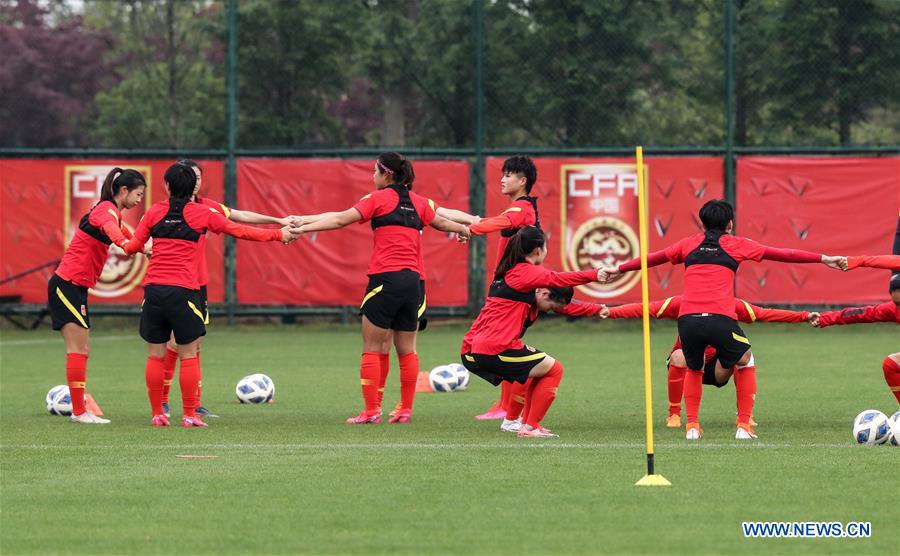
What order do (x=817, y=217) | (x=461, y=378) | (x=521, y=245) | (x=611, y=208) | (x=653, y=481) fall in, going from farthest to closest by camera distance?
(x=611, y=208)
(x=817, y=217)
(x=461, y=378)
(x=521, y=245)
(x=653, y=481)

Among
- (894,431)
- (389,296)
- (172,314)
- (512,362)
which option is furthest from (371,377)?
(894,431)

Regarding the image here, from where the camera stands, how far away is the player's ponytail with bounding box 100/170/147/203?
499 inches

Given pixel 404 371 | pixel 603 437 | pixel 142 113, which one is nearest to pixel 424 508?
pixel 603 437

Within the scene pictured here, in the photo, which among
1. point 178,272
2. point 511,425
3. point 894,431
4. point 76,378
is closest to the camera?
point 894,431

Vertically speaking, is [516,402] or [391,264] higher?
[391,264]

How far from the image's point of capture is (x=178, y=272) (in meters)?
12.1

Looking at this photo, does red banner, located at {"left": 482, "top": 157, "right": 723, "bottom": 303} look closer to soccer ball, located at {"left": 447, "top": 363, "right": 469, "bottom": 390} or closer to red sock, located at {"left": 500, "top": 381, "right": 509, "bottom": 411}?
soccer ball, located at {"left": 447, "top": 363, "right": 469, "bottom": 390}

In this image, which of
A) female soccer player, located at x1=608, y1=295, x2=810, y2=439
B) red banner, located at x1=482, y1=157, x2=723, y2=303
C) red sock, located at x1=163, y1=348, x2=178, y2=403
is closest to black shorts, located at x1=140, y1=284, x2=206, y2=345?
red sock, located at x1=163, y1=348, x2=178, y2=403

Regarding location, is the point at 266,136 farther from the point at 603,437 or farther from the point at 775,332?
the point at 603,437

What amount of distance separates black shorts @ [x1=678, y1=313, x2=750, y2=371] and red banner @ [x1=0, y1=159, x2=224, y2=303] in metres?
15.7

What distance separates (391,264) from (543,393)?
1.85 m

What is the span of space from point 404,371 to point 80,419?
2.75 m

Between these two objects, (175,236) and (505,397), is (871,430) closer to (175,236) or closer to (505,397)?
(505,397)

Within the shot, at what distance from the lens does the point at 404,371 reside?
495 inches
